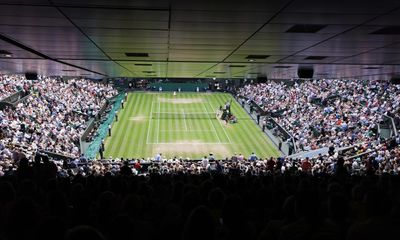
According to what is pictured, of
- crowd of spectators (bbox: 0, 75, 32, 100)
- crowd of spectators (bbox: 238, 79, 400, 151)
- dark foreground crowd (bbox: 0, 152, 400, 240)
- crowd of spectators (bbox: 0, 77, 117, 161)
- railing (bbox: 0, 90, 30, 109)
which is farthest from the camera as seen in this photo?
crowd of spectators (bbox: 0, 75, 32, 100)

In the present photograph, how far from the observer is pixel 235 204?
4703 millimetres

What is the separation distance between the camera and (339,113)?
126 ft

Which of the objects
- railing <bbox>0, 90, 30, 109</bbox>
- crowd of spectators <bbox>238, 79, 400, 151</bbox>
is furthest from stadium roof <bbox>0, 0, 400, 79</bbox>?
railing <bbox>0, 90, 30, 109</bbox>

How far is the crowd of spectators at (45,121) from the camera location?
28234 mm

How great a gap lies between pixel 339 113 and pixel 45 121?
2569cm

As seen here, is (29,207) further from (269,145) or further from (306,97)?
(306,97)

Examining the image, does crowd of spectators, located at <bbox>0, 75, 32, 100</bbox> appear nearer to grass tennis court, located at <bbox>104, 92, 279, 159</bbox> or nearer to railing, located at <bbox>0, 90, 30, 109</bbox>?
railing, located at <bbox>0, 90, 30, 109</bbox>

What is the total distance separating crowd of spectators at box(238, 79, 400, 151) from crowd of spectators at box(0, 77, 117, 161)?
19.6m

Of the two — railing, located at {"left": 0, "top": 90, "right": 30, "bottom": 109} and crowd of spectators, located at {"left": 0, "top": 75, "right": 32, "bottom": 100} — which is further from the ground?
crowd of spectators, located at {"left": 0, "top": 75, "right": 32, "bottom": 100}

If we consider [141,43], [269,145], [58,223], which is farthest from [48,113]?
[58,223]

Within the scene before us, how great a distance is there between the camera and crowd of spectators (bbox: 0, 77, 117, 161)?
2823 cm

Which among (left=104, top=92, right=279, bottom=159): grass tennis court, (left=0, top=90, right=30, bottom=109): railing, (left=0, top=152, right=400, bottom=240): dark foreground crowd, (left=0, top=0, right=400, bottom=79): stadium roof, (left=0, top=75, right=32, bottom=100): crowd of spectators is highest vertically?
(left=0, top=75, right=32, bottom=100): crowd of spectators

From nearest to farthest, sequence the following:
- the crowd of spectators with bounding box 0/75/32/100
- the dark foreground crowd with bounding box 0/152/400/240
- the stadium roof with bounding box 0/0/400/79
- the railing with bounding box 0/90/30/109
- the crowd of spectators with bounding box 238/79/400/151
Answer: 1. the dark foreground crowd with bounding box 0/152/400/240
2. the stadium roof with bounding box 0/0/400/79
3. the crowd of spectators with bounding box 238/79/400/151
4. the railing with bounding box 0/90/30/109
5. the crowd of spectators with bounding box 0/75/32/100

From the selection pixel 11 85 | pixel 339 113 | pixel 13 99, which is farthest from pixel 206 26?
pixel 11 85
